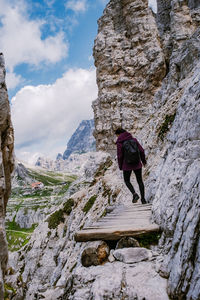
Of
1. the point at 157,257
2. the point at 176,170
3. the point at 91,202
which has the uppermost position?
the point at 91,202

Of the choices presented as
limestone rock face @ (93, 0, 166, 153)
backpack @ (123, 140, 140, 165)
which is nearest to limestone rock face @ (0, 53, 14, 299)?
backpack @ (123, 140, 140, 165)

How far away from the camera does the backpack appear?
906 centimetres

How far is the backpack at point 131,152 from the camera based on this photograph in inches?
357

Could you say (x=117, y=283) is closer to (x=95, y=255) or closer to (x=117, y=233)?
(x=95, y=255)

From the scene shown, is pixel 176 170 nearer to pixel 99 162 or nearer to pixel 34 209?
pixel 99 162

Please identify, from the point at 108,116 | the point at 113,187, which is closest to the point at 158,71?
the point at 108,116

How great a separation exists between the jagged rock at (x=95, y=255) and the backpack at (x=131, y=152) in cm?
439

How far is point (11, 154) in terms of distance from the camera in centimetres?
2266

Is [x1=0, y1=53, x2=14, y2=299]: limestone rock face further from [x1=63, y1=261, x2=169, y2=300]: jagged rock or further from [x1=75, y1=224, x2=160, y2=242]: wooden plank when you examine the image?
[x1=63, y1=261, x2=169, y2=300]: jagged rock

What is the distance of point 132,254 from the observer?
5.03 meters

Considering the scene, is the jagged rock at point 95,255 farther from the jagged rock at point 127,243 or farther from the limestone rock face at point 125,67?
the limestone rock face at point 125,67

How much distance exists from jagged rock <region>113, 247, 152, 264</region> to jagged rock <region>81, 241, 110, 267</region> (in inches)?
11.9

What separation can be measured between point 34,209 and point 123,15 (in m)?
129

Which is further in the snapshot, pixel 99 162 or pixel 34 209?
pixel 34 209
